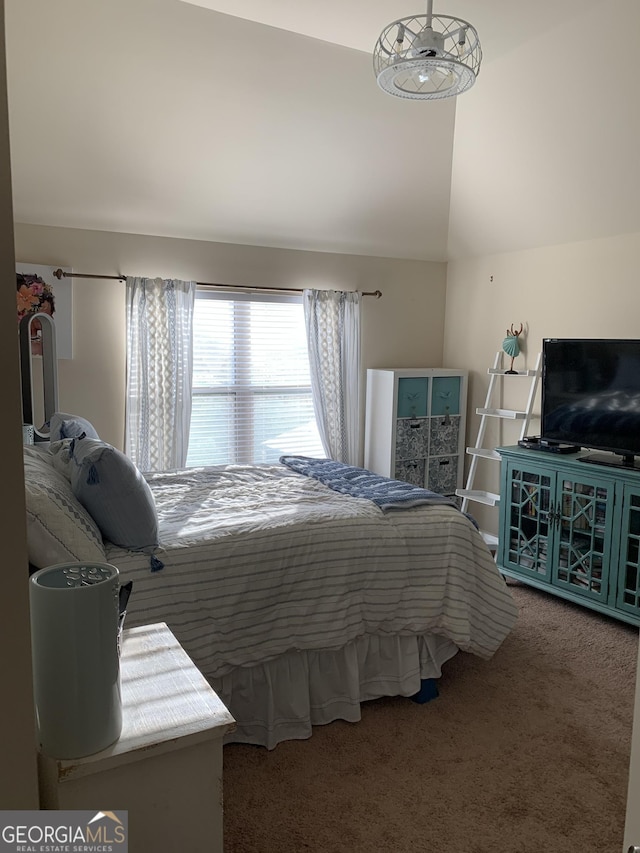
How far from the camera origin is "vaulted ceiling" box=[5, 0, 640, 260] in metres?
3.15

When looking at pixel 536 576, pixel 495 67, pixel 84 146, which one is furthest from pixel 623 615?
pixel 84 146

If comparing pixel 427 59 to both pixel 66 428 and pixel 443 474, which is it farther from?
pixel 443 474

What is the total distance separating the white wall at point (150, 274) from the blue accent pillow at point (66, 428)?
3.84 ft

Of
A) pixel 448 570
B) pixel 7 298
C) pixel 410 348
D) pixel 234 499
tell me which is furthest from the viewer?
pixel 410 348

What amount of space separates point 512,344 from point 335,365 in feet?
4.27

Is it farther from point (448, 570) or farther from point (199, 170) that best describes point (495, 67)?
point (448, 570)

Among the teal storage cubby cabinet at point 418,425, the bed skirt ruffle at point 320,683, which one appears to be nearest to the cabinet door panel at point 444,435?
the teal storage cubby cabinet at point 418,425

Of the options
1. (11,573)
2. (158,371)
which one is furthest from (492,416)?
(11,573)

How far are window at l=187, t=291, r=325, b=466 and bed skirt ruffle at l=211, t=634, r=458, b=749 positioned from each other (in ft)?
7.62

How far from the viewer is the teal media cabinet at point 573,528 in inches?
139

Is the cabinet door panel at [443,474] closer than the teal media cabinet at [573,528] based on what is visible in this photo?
No

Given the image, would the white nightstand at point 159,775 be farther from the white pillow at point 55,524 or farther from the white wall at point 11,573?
the white pillow at point 55,524

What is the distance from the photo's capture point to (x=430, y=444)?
5227 millimetres

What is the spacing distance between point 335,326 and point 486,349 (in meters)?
1.20
